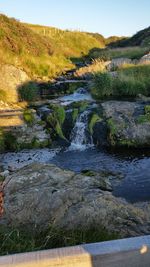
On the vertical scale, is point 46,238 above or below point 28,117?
above

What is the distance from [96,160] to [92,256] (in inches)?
290

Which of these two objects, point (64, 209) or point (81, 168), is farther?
point (81, 168)

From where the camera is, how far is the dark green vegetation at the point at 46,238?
3539 millimetres

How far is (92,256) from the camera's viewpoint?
269 centimetres

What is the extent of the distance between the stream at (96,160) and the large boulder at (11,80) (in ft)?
12.8

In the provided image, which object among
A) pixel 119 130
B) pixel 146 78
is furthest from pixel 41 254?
pixel 146 78

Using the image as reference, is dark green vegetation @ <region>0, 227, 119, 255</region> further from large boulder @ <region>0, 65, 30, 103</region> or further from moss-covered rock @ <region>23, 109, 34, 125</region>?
large boulder @ <region>0, 65, 30, 103</region>

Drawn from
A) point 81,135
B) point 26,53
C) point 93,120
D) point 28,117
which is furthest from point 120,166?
point 26,53

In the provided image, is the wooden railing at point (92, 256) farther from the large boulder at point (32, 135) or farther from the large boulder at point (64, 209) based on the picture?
the large boulder at point (32, 135)

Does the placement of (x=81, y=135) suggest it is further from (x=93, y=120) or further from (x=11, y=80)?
(x=11, y=80)

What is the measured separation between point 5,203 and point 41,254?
2.43 m

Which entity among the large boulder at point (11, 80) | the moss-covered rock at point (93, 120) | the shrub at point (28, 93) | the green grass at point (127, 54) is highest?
the green grass at point (127, 54)

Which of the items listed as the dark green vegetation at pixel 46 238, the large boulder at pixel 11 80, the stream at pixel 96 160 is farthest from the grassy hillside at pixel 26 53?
the dark green vegetation at pixel 46 238

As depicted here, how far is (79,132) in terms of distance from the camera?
12.0 metres
